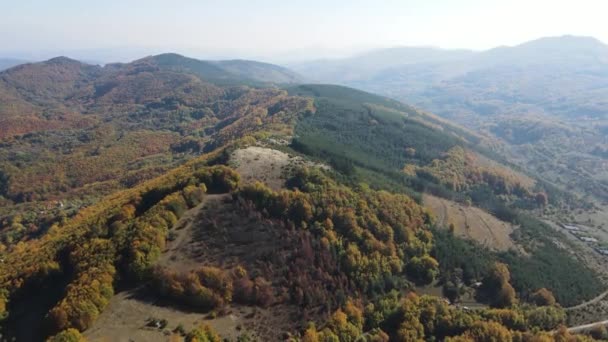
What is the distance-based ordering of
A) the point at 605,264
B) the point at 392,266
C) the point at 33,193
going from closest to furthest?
the point at 392,266, the point at 605,264, the point at 33,193

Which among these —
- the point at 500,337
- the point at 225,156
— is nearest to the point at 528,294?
the point at 500,337

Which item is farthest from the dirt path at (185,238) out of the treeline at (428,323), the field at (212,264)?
the treeline at (428,323)

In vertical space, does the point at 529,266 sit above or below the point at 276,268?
below

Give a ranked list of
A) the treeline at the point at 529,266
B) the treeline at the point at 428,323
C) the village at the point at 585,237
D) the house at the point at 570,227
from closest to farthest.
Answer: the treeline at the point at 428,323, the treeline at the point at 529,266, the village at the point at 585,237, the house at the point at 570,227

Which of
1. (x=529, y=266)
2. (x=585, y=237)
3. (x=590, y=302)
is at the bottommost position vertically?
(x=585, y=237)

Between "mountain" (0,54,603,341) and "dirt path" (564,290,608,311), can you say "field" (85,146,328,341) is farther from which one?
"dirt path" (564,290,608,311)

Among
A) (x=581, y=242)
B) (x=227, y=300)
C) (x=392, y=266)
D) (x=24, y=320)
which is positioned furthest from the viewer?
(x=581, y=242)

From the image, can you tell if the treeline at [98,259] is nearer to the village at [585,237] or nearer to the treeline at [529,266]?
the treeline at [529,266]

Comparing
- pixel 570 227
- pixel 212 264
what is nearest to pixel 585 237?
pixel 570 227

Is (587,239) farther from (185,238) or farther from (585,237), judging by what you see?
(185,238)

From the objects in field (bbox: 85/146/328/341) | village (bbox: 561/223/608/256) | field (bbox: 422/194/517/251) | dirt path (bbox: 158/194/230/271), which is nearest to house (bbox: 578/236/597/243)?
village (bbox: 561/223/608/256)

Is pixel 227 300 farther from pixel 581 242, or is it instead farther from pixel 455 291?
pixel 581 242
